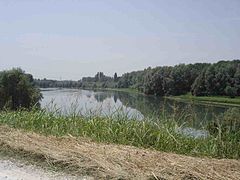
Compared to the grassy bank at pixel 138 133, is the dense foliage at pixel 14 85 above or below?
above

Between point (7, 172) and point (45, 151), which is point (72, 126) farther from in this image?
point (7, 172)

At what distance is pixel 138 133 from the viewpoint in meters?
7.56

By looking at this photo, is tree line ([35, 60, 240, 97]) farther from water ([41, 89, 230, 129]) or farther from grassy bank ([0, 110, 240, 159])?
grassy bank ([0, 110, 240, 159])

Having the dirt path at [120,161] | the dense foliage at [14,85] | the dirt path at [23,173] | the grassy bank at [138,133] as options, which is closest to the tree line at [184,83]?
the dense foliage at [14,85]


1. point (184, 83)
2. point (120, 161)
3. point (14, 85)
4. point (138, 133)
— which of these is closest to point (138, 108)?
point (138, 133)

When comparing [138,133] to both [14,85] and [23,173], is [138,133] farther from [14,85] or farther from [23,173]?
[14,85]

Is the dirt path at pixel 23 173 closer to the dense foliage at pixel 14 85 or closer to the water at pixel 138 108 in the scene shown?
the water at pixel 138 108

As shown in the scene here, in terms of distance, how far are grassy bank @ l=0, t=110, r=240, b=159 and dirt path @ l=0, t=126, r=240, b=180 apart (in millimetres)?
788

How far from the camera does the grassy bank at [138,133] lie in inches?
271

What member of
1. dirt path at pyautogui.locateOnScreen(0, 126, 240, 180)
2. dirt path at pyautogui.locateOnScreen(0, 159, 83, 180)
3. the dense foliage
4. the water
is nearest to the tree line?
the dense foliage

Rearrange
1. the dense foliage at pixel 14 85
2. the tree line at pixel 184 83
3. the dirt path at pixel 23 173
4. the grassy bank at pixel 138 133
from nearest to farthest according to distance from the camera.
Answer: the dirt path at pixel 23 173
the grassy bank at pixel 138 133
the tree line at pixel 184 83
the dense foliage at pixel 14 85

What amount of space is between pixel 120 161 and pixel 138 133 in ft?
7.03

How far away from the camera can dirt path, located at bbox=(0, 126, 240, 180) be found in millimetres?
4941

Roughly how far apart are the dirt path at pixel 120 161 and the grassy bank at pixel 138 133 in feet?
2.59
